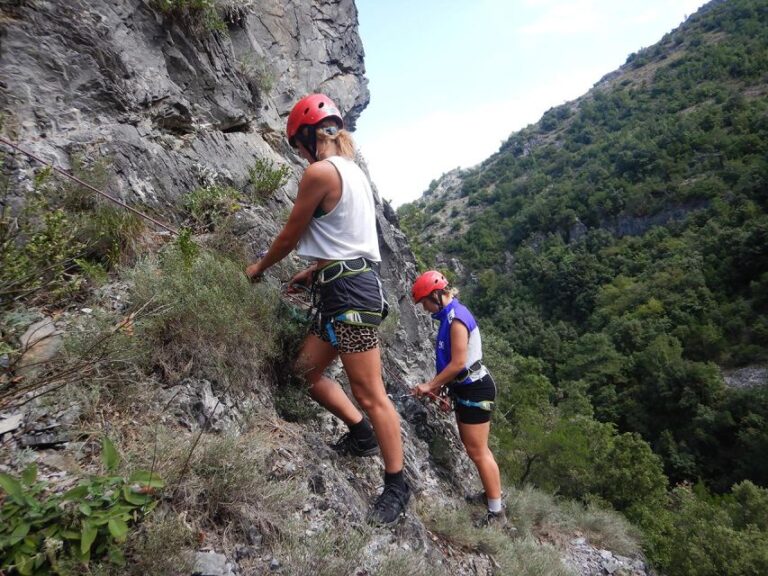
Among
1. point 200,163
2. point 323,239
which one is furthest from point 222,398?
point 200,163

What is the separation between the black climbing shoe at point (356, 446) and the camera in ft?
10.7

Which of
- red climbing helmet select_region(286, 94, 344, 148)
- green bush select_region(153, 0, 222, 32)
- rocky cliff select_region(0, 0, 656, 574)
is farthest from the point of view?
green bush select_region(153, 0, 222, 32)

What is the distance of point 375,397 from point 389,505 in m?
0.69

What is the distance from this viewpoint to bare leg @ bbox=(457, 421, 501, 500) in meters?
4.16

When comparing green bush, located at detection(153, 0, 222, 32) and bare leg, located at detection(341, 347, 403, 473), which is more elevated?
green bush, located at detection(153, 0, 222, 32)

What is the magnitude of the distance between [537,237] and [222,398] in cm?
8457

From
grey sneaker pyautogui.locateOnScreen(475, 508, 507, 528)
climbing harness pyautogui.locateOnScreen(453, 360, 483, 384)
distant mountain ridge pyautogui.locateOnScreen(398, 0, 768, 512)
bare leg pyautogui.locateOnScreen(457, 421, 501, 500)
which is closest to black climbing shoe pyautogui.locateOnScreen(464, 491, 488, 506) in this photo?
grey sneaker pyautogui.locateOnScreen(475, 508, 507, 528)

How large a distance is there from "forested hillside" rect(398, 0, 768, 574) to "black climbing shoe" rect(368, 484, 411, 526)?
11021mm

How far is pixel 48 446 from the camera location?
→ 211 centimetres

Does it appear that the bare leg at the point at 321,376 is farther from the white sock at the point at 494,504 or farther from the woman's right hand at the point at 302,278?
the white sock at the point at 494,504

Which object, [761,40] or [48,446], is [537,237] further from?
[48,446]

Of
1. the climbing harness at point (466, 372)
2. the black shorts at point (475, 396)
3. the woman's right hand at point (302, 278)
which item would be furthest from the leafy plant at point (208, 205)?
the black shorts at point (475, 396)

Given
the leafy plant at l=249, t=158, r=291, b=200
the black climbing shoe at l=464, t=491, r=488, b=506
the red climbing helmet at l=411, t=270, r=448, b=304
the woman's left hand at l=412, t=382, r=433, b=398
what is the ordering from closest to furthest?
the woman's left hand at l=412, t=382, r=433, b=398 → the red climbing helmet at l=411, t=270, r=448, b=304 → the black climbing shoe at l=464, t=491, r=488, b=506 → the leafy plant at l=249, t=158, r=291, b=200

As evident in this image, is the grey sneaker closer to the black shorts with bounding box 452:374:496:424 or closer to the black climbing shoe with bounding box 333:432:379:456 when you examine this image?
the black shorts with bounding box 452:374:496:424
